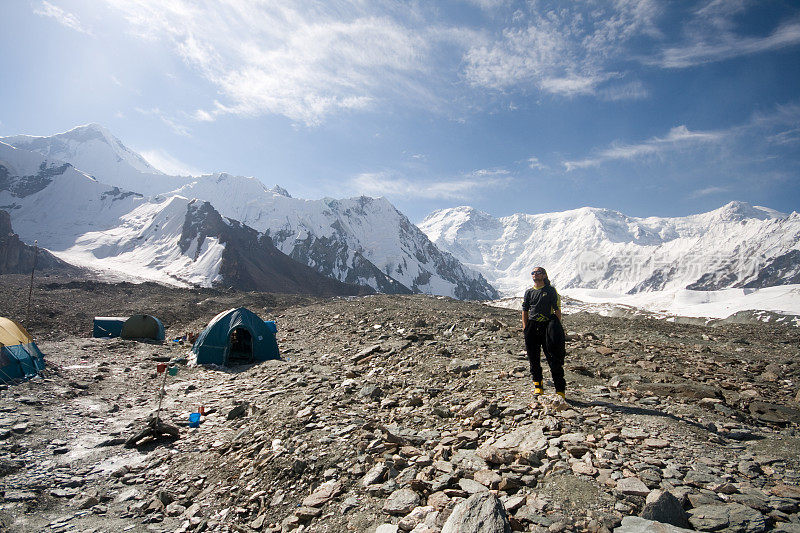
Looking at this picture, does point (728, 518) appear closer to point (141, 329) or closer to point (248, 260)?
point (141, 329)

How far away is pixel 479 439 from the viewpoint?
216 inches

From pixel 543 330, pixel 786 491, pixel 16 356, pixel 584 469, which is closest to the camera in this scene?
pixel 786 491

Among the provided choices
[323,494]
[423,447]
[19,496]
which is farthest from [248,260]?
[323,494]

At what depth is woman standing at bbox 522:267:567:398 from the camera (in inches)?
261

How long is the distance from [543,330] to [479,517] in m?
4.44

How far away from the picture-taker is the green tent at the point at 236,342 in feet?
Answer: 47.2

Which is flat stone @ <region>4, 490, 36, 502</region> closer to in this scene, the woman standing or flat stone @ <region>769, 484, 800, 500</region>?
the woman standing

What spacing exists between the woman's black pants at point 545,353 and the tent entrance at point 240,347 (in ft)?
37.9

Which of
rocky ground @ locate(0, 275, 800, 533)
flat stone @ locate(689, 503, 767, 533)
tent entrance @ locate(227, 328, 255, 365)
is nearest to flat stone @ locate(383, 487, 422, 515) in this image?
rocky ground @ locate(0, 275, 800, 533)

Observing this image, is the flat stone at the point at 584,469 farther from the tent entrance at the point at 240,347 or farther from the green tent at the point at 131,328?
the green tent at the point at 131,328

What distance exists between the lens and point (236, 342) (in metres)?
15.1

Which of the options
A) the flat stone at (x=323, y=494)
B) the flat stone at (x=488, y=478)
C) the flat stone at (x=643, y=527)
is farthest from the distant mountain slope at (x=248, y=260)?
the flat stone at (x=643, y=527)

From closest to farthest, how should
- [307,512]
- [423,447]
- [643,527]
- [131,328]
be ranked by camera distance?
[643,527] → [307,512] → [423,447] → [131,328]

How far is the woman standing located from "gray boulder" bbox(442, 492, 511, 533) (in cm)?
346
